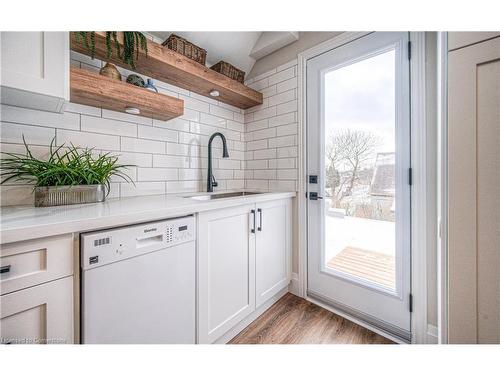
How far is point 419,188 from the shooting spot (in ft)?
3.92

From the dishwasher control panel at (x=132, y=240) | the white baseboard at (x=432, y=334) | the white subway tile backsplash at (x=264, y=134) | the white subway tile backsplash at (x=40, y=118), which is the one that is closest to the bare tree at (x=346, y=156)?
the white subway tile backsplash at (x=264, y=134)

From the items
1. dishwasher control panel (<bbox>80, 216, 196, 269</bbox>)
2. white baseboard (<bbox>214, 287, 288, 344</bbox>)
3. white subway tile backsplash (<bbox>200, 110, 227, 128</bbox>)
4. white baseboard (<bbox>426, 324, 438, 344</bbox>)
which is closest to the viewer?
dishwasher control panel (<bbox>80, 216, 196, 269</bbox>)

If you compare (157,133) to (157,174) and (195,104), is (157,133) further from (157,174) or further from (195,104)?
(195,104)

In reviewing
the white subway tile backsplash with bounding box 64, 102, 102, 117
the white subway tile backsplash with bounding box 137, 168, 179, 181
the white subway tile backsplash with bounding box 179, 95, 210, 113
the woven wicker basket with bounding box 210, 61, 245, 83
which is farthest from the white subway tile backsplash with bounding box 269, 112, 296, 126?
the white subway tile backsplash with bounding box 64, 102, 102, 117

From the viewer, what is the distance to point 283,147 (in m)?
1.85

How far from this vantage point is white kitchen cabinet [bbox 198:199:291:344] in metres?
1.08

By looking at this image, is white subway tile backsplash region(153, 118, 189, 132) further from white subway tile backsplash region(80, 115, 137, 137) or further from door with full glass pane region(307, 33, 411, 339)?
door with full glass pane region(307, 33, 411, 339)

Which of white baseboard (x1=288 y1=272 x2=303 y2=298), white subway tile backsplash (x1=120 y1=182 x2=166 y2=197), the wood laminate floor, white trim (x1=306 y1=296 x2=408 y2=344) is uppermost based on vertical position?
white subway tile backsplash (x1=120 y1=182 x2=166 y2=197)

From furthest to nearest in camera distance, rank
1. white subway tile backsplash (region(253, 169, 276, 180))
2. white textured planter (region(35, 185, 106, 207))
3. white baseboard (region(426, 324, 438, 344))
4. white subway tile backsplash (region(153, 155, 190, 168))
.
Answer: white subway tile backsplash (region(253, 169, 276, 180))
white subway tile backsplash (region(153, 155, 190, 168))
white baseboard (region(426, 324, 438, 344))
white textured planter (region(35, 185, 106, 207))

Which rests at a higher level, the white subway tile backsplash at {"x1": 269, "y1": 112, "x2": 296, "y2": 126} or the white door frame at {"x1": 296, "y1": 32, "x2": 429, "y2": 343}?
the white subway tile backsplash at {"x1": 269, "y1": 112, "x2": 296, "y2": 126}

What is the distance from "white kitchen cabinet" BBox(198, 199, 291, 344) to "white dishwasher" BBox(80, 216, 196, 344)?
3.1 inches

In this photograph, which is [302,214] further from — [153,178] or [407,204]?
[153,178]

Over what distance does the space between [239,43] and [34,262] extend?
207 centimetres

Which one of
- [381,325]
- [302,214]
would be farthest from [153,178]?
[381,325]
